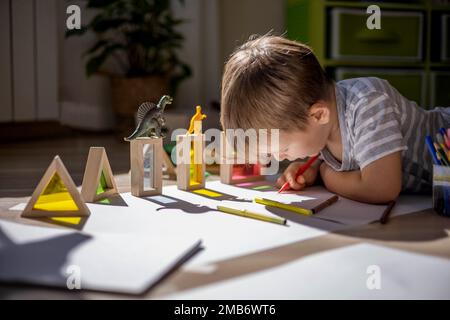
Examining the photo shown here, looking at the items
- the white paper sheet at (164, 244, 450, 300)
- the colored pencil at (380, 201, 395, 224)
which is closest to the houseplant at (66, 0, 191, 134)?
the colored pencil at (380, 201, 395, 224)

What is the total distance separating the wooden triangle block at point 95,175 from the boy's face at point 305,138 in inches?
12.4

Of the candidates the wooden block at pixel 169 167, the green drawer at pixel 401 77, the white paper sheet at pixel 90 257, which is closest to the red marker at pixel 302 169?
the wooden block at pixel 169 167

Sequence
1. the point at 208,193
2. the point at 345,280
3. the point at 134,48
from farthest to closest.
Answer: the point at 134,48 < the point at 208,193 < the point at 345,280

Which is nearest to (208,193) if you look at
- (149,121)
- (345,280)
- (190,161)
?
(190,161)

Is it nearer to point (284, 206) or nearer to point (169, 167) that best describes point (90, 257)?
point (284, 206)

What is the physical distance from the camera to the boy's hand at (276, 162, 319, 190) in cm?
113

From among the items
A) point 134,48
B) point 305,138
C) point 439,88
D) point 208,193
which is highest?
point 134,48

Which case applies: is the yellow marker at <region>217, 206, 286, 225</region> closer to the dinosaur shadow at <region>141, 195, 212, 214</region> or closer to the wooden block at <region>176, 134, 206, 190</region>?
the dinosaur shadow at <region>141, 195, 212, 214</region>

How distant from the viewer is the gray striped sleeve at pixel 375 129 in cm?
94

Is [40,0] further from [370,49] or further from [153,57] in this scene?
[370,49]

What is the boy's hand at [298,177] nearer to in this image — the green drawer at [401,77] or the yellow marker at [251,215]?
the yellow marker at [251,215]

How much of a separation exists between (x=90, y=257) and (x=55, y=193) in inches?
12.9

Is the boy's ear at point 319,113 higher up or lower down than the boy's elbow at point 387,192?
higher up

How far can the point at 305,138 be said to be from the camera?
990 mm
